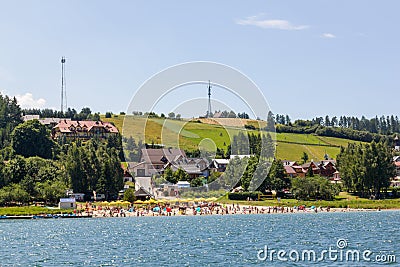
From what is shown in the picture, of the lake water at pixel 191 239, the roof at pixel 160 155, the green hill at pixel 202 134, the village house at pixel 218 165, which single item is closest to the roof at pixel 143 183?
the roof at pixel 160 155

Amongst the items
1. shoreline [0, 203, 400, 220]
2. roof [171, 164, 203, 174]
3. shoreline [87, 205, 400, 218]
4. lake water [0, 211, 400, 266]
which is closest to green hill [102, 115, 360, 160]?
roof [171, 164, 203, 174]

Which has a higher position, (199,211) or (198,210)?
(198,210)

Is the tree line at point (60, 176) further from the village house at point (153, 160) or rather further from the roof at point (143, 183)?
the village house at point (153, 160)

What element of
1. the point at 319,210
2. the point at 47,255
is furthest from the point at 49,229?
the point at 319,210

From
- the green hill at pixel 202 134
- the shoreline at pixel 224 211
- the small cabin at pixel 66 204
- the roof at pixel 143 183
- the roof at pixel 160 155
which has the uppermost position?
the green hill at pixel 202 134

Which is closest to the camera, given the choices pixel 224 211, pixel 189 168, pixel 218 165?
pixel 224 211

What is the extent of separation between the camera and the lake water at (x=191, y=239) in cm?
4978

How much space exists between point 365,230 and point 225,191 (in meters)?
50.1

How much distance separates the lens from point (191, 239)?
64.8 metres

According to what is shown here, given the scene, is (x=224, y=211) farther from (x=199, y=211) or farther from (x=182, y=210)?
(x=182, y=210)

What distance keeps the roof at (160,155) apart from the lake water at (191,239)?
54391 mm

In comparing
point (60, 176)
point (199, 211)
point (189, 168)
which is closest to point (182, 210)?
point (199, 211)

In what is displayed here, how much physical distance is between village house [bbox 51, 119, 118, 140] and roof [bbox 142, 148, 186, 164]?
3033cm

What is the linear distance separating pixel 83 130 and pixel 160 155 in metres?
40.0
